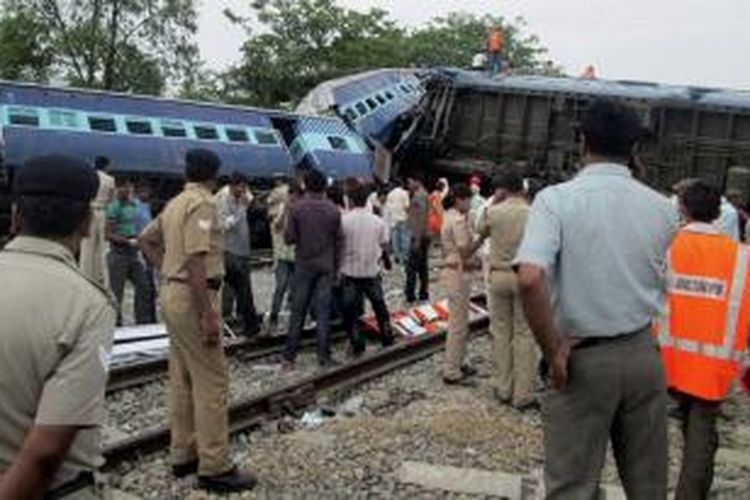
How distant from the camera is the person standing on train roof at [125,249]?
11.0 meters

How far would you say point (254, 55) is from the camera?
39.1 m

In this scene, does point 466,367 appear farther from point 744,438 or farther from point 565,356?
point 565,356

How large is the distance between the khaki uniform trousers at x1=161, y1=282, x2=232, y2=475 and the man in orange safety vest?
7.84ft

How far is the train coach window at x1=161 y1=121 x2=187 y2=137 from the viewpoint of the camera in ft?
62.7

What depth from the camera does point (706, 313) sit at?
5289 mm

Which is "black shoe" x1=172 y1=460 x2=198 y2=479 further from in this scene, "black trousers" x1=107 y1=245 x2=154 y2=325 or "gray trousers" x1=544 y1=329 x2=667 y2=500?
"black trousers" x1=107 y1=245 x2=154 y2=325

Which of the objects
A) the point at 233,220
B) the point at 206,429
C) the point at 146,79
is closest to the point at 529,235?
the point at 206,429

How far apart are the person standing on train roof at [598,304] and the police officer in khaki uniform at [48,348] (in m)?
1.71

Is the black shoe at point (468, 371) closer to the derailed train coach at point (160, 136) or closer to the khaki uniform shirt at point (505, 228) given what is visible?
the khaki uniform shirt at point (505, 228)

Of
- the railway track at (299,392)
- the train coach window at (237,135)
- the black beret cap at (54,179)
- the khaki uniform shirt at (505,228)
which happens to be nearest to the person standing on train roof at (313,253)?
the railway track at (299,392)

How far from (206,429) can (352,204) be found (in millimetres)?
4941

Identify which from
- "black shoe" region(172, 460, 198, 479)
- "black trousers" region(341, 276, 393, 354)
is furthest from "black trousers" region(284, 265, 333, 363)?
"black shoe" region(172, 460, 198, 479)

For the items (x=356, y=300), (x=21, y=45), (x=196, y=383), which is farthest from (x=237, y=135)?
(x=21, y=45)

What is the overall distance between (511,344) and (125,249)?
4038mm
